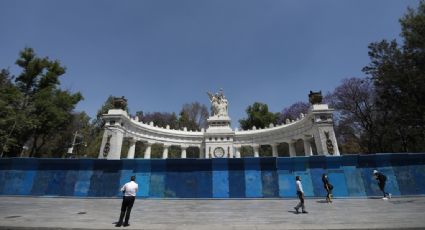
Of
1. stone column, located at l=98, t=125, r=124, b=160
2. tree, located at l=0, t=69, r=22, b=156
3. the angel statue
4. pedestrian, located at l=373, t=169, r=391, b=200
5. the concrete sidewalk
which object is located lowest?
the concrete sidewalk

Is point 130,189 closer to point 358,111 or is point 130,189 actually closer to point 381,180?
point 381,180

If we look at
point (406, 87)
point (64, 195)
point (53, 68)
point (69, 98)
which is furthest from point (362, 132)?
point (53, 68)

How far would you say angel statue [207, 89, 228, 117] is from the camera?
43688 mm

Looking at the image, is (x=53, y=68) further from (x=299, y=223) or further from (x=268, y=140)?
(x=299, y=223)

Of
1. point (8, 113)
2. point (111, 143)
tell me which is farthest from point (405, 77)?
point (8, 113)

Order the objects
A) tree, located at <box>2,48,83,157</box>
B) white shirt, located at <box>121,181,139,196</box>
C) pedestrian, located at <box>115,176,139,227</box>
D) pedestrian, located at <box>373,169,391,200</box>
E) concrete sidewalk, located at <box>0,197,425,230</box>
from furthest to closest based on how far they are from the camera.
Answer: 1. tree, located at <box>2,48,83,157</box>
2. pedestrian, located at <box>373,169,391,200</box>
3. white shirt, located at <box>121,181,139,196</box>
4. pedestrian, located at <box>115,176,139,227</box>
5. concrete sidewalk, located at <box>0,197,425,230</box>

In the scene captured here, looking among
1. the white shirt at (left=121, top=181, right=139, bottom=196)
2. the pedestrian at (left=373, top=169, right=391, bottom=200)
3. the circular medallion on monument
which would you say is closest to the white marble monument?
the circular medallion on monument

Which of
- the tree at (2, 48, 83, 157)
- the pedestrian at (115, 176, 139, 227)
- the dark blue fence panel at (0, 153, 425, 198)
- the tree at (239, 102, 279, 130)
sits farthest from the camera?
the tree at (239, 102, 279, 130)

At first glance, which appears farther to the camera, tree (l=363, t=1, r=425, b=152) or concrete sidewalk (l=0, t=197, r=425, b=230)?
tree (l=363, t=1, r=425, b=152)

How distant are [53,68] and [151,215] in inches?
1639

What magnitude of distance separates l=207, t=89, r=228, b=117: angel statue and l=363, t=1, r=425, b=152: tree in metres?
22.9

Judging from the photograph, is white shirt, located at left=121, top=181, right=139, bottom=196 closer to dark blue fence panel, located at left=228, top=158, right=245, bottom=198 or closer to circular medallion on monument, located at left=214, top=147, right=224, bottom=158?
dark blue fence panel, located at left=228, top=158, right=245, bottom=198

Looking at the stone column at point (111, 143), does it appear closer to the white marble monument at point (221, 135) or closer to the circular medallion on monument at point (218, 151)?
the white marble monument at point (221, 135)

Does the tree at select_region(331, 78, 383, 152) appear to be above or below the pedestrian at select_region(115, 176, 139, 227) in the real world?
above
